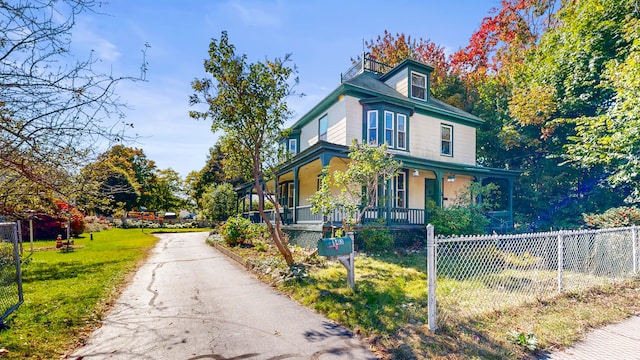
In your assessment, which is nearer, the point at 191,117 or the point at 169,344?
the point at 169,344

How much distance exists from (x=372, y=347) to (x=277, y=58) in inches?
268

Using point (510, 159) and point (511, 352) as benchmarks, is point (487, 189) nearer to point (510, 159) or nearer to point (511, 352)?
point (510, 159)

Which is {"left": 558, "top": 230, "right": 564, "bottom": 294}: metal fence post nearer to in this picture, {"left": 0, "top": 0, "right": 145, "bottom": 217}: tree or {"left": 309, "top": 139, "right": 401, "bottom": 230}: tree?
{"left": 309, "top": 139, "right": 401, "bottom": 230}: tree

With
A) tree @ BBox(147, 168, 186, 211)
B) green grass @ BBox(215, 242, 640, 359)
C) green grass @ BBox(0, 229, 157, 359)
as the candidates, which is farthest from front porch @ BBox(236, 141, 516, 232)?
tree @ BBox(147, 168, 186, 211)

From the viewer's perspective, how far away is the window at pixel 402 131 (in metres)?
14.9

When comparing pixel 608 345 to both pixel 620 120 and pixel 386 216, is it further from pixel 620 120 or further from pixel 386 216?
pixel 620 120

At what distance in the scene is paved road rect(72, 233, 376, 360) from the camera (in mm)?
4078

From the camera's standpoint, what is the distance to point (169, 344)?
4.34 m

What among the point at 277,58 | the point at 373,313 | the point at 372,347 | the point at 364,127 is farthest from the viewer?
the point at 364,127

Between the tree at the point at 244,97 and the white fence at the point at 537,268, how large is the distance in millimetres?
4412

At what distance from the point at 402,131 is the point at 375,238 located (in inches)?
247

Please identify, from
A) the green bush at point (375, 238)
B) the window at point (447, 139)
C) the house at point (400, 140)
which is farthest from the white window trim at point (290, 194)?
the window at point (447, 139)

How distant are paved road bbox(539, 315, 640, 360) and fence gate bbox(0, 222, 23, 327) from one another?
Answer: 7975mm

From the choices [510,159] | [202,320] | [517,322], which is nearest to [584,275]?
[517,322]
